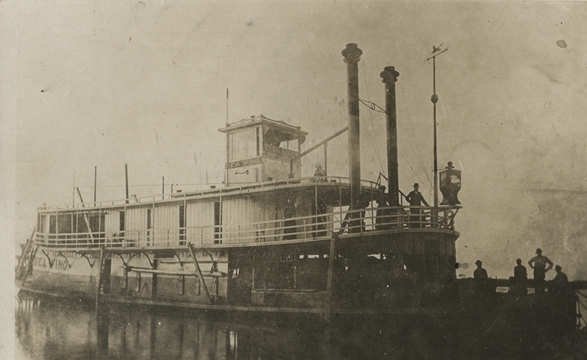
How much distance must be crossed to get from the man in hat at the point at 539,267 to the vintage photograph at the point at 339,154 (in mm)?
44

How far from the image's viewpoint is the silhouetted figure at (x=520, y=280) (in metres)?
10.4

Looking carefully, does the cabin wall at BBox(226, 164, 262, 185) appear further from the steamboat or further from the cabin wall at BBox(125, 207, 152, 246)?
the cabin wall at BBox(125, 207, 152, 246)

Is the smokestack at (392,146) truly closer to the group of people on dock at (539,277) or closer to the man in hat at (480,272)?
the man in hat at (480,272)

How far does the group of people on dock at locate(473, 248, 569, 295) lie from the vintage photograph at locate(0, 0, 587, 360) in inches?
1.9

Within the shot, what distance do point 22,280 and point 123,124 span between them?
8.36 metres

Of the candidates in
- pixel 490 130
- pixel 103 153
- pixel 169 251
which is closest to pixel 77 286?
pixel 169 251

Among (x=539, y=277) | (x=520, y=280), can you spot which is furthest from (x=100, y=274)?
(x=539, y=277)

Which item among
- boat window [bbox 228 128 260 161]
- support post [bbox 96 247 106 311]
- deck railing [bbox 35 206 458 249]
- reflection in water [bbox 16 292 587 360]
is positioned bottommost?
reflection in water [bbox 16 292 587 360]

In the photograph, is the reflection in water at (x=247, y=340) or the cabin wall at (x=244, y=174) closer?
the reflection in water at (x=247, y=340)

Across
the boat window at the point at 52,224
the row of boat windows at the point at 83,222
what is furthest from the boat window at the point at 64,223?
the boat window at the point at 52,224

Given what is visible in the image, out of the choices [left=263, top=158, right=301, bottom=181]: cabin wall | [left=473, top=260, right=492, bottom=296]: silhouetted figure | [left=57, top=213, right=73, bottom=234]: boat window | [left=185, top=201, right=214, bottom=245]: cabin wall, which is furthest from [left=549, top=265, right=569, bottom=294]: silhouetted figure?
[left=57, top=213, right=73, bottom=234]: boat window

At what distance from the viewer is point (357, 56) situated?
35.2 ft

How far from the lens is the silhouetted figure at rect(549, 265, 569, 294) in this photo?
10034 millimetres

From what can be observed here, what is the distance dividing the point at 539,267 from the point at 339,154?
5227 mm
